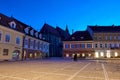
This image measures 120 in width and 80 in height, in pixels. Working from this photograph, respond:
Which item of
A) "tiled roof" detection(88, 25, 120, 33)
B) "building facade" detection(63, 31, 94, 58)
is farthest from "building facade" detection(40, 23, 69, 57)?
"tiled roof" detection(88, 25, 120, 33)

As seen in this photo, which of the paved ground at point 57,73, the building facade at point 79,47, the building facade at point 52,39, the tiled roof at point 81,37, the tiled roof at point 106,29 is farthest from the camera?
the building facade at point 52,39

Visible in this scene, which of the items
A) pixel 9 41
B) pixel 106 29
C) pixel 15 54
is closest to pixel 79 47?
pixel 106 29

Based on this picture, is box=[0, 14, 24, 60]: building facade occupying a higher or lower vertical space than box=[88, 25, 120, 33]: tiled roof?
lower

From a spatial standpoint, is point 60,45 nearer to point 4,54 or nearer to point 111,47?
point 111,47

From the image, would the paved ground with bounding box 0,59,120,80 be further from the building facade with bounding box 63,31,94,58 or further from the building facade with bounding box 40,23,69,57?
the building facade with bounding box 40,23,69,57

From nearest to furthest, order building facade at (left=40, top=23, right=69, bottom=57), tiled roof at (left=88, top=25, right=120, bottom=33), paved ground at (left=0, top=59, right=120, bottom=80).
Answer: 1. paved ground at (left=0, top=59, right=120, bottom=80)
2. tiled roof at (left=88, top=25, right=120, bottom=33)
3. building facade at (left=40, top=23, right=69, bottom=57)

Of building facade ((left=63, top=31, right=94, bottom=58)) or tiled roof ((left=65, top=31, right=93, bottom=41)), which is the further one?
tiled roof ((left=65, top=31, right=93, bottom=41))

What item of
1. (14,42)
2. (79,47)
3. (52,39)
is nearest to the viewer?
(14,42)

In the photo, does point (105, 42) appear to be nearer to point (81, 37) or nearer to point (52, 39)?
point (81, 37)

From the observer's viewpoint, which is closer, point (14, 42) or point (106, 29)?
point (14, 42)

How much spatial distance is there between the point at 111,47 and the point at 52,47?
2823 cm

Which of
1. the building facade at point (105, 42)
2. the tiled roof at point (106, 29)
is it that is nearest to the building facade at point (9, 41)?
→ the building facade at point (105, 42)

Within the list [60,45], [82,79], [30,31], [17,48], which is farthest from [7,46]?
[60,45]

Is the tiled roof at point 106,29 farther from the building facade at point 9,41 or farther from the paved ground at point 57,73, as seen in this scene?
the paved ground at point 57,73
